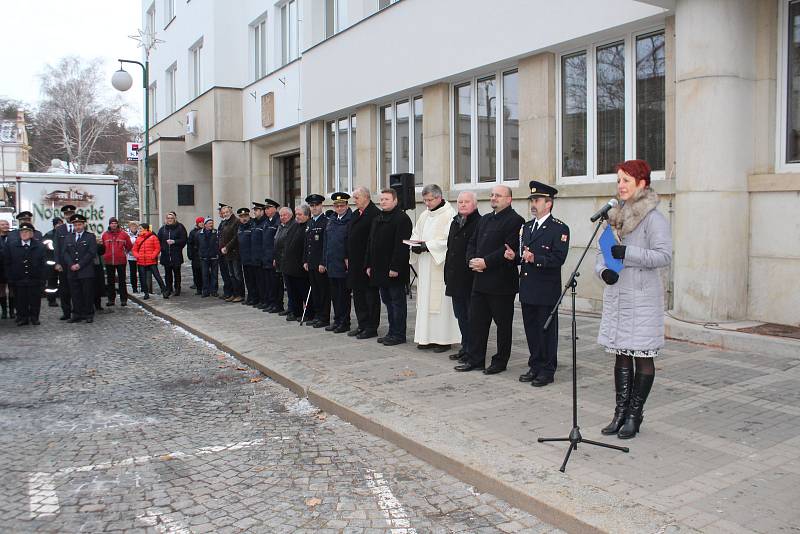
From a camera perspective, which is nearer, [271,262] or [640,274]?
[640,274]

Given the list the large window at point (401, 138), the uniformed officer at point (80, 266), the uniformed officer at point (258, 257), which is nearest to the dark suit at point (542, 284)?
the uniformed officer at point (258, 257)

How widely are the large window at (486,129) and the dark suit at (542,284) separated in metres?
5.83

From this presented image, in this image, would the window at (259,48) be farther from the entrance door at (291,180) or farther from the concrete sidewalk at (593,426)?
the concrete sidewalk at (593,426)

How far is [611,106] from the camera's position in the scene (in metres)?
10.6

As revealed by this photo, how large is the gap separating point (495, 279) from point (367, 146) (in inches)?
392

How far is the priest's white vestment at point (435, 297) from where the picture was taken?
333 inches

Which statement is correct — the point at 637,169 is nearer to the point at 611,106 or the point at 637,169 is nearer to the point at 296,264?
the point at 611,106

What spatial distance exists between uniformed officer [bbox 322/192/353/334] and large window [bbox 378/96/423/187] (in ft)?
16.2

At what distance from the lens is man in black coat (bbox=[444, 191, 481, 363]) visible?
7.78 meters

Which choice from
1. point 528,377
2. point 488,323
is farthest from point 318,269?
point 528,377

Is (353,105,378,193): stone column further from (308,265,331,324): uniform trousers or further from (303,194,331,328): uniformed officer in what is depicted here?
(308,265,331,324): uniform trousers

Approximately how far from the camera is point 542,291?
6648 millimetres

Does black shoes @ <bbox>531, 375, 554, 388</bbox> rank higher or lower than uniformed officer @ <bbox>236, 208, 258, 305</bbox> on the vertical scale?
lower

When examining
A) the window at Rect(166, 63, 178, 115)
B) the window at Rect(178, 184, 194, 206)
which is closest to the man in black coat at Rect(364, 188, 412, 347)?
the window at Rect(178, 184, 194, 206)
